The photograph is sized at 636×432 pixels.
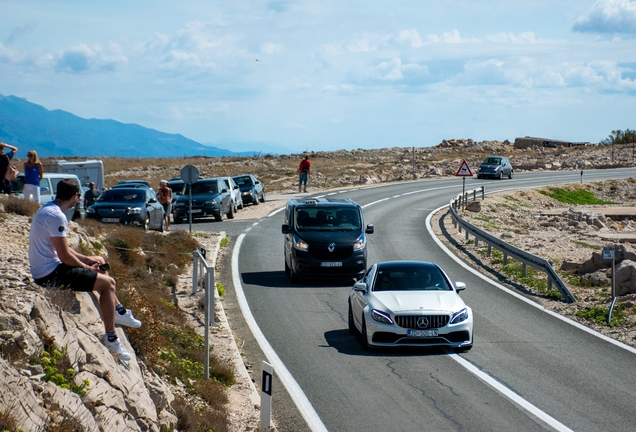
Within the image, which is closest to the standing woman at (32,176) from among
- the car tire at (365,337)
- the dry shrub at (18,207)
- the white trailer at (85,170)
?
the dry shrub at (18,207)

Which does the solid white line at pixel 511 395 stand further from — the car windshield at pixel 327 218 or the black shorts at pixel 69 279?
the car windshield at pixel 327 218

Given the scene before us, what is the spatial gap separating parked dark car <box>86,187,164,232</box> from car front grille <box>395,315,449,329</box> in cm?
1576

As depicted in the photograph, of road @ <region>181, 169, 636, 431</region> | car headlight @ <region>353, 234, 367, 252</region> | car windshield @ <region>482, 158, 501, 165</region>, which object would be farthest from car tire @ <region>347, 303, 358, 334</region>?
car windshield @ <region>482, 158, 501, 165</region>

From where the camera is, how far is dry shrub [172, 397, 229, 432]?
26.9 feet

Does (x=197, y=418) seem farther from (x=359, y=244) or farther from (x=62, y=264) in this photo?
(x=359, y=244)

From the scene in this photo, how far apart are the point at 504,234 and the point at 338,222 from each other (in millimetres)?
11447

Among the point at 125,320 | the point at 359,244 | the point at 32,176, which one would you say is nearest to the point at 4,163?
the point at 32,176

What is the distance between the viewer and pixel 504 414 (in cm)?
975

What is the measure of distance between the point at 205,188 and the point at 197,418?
27.8 meters

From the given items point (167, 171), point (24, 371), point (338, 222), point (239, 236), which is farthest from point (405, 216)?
point (167, 171)

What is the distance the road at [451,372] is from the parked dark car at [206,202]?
49.1 feet

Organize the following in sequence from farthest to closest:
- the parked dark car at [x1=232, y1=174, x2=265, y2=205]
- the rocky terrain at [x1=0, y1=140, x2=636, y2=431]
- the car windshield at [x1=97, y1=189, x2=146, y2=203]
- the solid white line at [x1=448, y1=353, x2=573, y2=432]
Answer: the parked dark car at [x1=232, y1=174, x2=265, y2=205] < the car windshield at [x1=97, y1=189, x2=146, y2=203] < the solid white line at [x1=448, y1=353, x2=573, y2=432] < the rocky terrain at [x1=0, y1=140, x2=636, y2=431]

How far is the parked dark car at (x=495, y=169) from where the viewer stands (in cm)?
6175

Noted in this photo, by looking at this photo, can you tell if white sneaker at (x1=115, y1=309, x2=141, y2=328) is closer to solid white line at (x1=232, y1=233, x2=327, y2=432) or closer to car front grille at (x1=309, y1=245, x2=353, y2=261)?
solid white line at (x1=232, y1=233, x2=327, y2=432)
